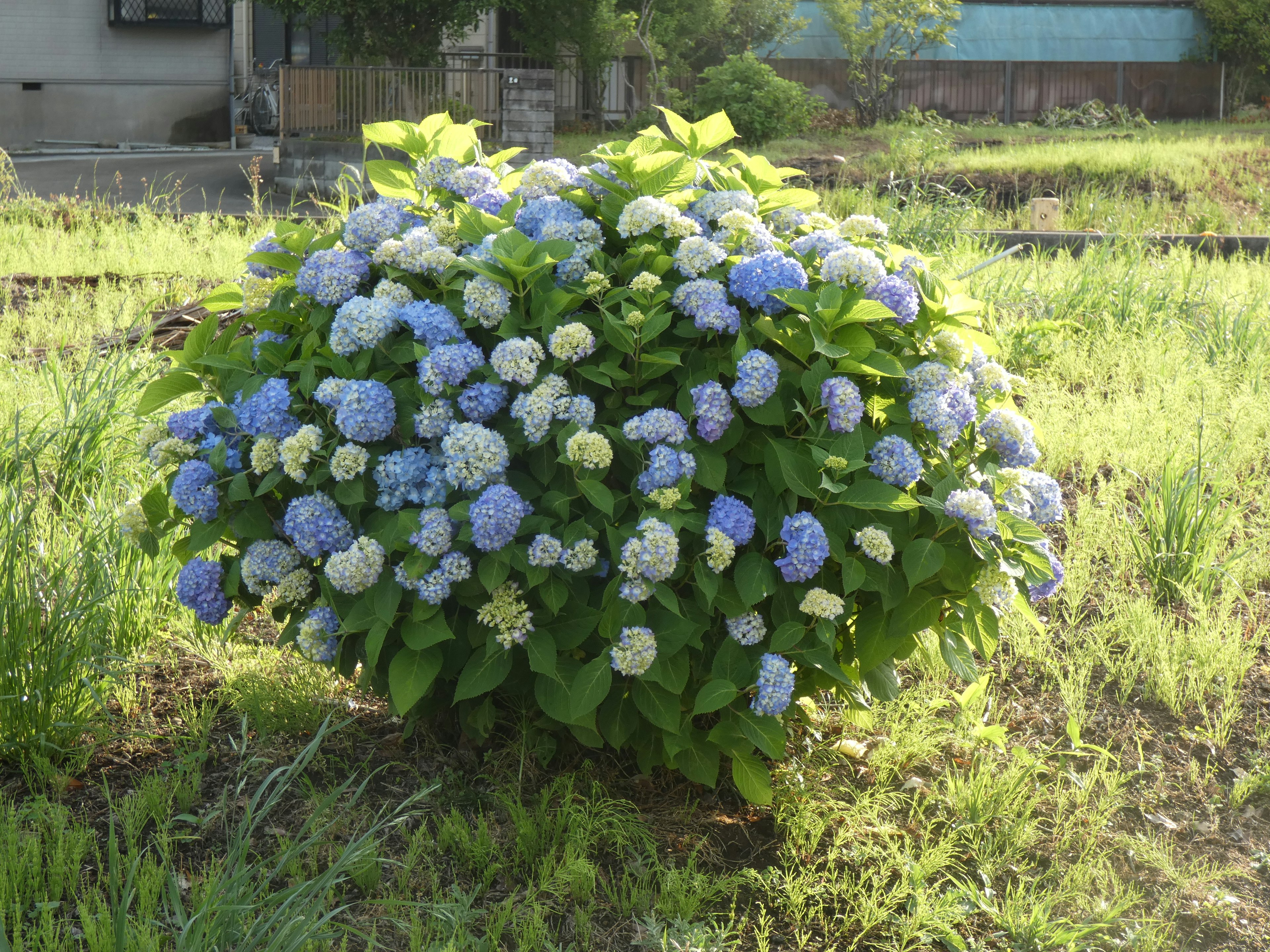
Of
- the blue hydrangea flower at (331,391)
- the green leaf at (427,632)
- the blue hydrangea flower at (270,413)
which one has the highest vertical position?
the blue hydrangea flower at (331,391)

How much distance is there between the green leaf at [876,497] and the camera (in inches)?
82.6

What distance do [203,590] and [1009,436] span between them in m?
1.79

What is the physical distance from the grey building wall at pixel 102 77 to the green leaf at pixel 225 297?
61.9 ft

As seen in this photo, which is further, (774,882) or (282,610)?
(282,610)

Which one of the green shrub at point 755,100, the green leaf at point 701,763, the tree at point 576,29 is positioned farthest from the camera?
the tree at point 576,29

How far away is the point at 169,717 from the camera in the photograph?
283 cm

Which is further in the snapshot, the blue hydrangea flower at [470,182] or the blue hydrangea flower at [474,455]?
the blue hydrangea flower at [470,182]

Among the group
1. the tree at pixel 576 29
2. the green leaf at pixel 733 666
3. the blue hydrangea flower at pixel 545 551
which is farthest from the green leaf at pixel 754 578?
the tree at pixel 576 29

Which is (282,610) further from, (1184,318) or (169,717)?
(1184,318)

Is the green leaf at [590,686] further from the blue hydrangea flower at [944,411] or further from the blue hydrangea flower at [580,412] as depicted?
the blue hydrangea flower at [944,411]

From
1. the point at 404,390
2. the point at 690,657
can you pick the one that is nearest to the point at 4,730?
the point at 404,390

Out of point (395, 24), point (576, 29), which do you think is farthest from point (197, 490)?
point (576, 29)

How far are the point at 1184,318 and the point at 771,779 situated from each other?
4.04 meters

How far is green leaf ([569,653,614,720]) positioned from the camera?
212 cm
